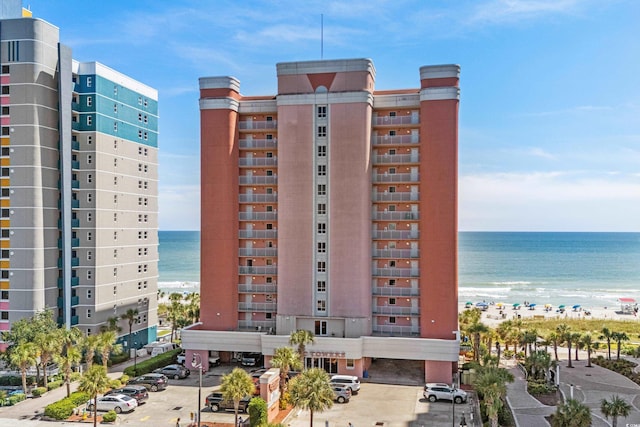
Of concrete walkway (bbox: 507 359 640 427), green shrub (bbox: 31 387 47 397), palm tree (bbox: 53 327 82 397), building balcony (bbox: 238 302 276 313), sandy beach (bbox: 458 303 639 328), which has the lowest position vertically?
sandy beach (bbox: 458 303 639 328)

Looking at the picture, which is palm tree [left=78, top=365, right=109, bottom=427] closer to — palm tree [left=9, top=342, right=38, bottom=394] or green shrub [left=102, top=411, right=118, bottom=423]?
green shrub [left=102, top=411, right=118, bottom=423]

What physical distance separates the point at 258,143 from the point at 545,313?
264 ft

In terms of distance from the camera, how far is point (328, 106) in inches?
1964

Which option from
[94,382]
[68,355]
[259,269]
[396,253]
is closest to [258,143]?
[259,269]

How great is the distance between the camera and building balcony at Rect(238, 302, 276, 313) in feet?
171

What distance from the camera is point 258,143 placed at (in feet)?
174

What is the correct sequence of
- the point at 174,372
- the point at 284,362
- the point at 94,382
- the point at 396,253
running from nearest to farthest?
the point at 94,382 < the point at 284,362 < the point at 174,372 < the point at 396,253

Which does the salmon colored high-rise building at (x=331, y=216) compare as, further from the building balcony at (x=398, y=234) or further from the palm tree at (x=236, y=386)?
the palm tree at (x=236, y=386)

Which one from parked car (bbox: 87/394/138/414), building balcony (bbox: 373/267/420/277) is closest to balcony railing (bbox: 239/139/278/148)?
building balcony (bbox: 373/267/420/277)

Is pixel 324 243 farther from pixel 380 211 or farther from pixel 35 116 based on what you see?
pixel 35 116

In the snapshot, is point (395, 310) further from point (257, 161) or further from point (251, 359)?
point (257, 161)

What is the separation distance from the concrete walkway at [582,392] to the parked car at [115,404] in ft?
94.0

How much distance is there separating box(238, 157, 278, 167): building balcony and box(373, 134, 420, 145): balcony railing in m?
10.7

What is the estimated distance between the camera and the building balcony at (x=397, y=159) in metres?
50.4
